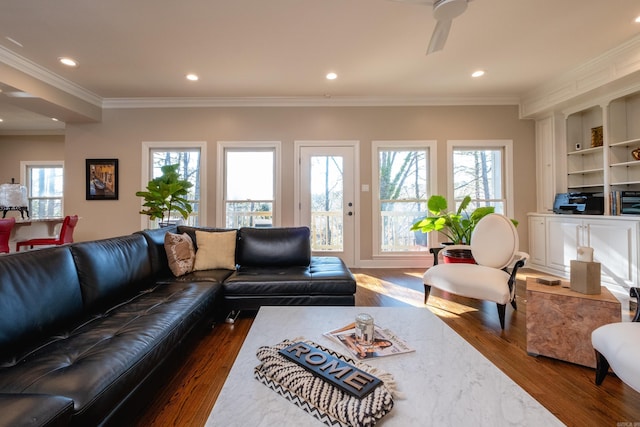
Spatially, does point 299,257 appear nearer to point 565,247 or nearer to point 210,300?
point 210,300

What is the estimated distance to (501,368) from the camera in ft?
5.78

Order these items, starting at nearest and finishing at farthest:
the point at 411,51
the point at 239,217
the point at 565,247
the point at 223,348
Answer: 1. the point at 223,348
2. the point at 411,51
3. the point at 565,247
4. the point at 239,217

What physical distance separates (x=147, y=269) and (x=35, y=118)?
536 centimetres

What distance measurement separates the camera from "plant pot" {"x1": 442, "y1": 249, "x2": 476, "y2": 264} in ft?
10.9

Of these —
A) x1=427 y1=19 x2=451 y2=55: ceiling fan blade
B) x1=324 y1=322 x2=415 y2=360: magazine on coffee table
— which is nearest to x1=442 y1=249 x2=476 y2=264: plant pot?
x1=427 y1=19 x2=451 y2=55: ceiling fan blade

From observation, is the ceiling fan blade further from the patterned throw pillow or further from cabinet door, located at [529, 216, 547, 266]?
cabinet door, located at [529, 216, 547, 266]

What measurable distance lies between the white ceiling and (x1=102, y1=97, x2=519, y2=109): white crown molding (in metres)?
0.21

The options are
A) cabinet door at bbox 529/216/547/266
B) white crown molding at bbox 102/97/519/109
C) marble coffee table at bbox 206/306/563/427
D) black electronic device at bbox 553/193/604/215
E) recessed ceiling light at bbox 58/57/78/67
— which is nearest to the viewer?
marble coffee table at bbox 206/306/563/427

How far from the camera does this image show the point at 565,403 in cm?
144

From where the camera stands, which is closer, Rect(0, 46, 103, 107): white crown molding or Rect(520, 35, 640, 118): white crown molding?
Rect(520, 35, 640, 118): white crown molding

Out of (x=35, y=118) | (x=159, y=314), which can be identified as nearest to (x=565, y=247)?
(x=159, y=314)

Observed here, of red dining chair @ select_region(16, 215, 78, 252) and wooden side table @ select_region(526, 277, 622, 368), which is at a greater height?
red dining chair @ select_region(16, 215, 78, 252)

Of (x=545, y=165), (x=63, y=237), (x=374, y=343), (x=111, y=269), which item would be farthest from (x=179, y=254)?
(x=545, y=165)

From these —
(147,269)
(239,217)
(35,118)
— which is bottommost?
(147,269)
